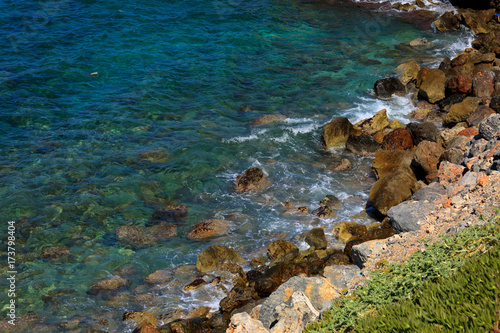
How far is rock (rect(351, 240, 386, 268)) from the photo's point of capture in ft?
29.0

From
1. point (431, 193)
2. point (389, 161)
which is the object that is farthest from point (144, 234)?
point (389, 161)

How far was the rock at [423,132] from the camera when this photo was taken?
Result: 664 inches

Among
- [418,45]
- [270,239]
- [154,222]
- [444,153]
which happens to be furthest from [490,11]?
[154,222]

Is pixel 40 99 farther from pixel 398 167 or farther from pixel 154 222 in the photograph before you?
pixel 398 167

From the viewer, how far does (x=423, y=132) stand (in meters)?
17.0

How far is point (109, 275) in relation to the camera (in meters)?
12.4

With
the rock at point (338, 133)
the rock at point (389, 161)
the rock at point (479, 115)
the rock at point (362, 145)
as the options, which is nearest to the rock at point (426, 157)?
the rock at point (389, 161)

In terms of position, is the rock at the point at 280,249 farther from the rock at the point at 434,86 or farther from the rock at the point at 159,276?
the rock at the point at 434,86

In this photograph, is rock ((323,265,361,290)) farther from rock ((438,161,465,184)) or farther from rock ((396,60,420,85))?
rock ((396,60,420,85))

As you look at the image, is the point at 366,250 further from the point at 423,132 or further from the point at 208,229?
the point at 423,132

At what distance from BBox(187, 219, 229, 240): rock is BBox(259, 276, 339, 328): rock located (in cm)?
528

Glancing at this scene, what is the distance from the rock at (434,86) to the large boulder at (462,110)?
95.9 inches

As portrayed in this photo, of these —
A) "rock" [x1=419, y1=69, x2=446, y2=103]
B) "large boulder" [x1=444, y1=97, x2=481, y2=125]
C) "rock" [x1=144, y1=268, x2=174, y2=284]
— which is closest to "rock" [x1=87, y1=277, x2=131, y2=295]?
"rock" [x1=144, y1=268, x2=174, y2=284]

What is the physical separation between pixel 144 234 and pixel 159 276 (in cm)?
197
